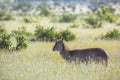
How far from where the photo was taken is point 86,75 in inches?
460

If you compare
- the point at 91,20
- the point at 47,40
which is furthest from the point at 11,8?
the point at 47,40

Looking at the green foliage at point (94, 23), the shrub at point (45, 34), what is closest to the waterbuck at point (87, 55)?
the shrub at point (45, 34)

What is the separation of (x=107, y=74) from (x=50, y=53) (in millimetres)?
3946

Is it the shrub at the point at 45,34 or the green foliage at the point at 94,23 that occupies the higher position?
the shrub at the point at 45,34

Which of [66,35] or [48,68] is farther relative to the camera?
[66,35]

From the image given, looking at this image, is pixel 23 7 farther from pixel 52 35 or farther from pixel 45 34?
pixel 52 35

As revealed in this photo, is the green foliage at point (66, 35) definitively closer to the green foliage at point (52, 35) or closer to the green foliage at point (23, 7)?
the green foliage at point (52, 35)

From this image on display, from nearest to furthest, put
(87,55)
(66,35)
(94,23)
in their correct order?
(87,55)
(66,35)
(94,23)

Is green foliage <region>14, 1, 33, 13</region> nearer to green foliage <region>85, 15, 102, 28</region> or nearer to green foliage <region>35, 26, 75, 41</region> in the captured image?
green foliage <region>85, 15, 102, 28</region>

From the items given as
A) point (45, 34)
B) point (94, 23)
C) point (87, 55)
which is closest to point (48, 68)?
point (87, 55)

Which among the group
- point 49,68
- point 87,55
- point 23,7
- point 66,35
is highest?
point 87,55

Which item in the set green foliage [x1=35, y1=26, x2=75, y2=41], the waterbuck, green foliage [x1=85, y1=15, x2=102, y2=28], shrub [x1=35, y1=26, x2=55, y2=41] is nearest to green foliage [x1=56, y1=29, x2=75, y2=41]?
green foliage [x1=35, y1=26, x2=75, y2=41]

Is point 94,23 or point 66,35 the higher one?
point 66,35

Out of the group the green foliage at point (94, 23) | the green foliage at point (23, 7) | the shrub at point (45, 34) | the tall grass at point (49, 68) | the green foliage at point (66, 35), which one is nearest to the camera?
the tall grass at point (49, 68)
